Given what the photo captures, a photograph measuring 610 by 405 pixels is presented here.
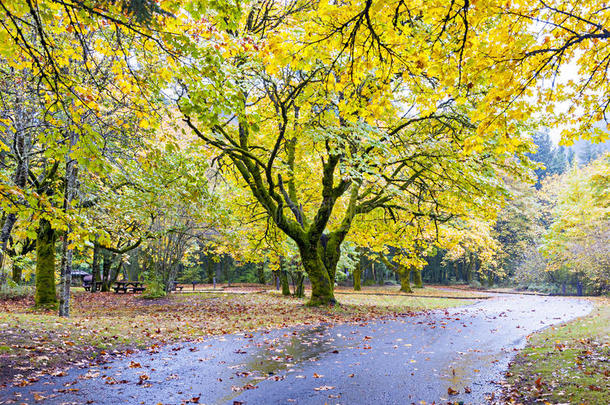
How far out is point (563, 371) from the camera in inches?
204

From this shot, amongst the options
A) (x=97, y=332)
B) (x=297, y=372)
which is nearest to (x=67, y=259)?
(x=97, y=332)

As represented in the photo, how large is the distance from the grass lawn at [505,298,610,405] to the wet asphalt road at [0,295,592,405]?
0.33 m

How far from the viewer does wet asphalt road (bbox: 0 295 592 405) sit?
179 inches

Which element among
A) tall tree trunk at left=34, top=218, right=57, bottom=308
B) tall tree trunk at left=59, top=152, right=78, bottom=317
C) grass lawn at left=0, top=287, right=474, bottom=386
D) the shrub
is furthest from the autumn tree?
the shrub

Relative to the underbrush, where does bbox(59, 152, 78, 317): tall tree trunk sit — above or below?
above

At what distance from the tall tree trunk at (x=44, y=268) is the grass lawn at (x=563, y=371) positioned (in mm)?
14009

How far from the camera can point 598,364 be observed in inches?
213

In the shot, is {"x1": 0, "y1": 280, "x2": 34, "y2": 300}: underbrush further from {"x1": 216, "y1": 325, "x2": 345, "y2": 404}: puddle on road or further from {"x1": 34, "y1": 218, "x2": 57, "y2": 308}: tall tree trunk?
{"x1": 216, "y1": 325, "x2": 345, "y2": 404}: puddle on road

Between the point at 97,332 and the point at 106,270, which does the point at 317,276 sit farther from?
the point at 106,270

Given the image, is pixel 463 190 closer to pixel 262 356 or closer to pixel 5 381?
pixel 262 356

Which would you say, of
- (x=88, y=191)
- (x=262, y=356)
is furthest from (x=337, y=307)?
(x=88, y=191)

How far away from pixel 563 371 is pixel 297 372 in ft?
12.7

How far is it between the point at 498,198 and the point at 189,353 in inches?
354

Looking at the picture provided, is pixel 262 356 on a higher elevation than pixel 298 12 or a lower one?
lower
